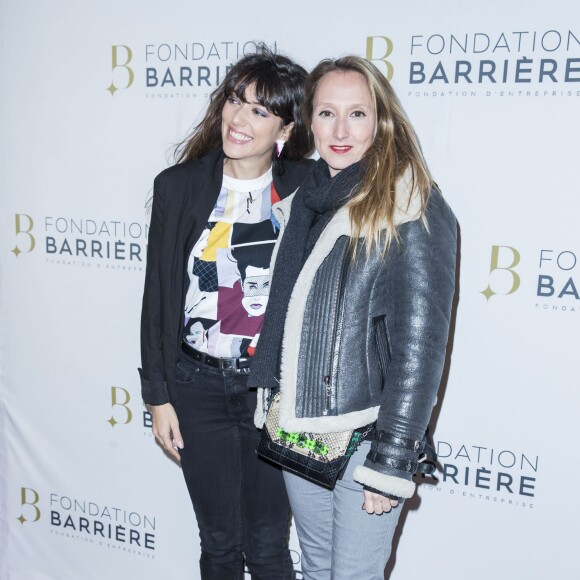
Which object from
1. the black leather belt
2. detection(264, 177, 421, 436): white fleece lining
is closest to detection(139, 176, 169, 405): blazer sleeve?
the black leather belt

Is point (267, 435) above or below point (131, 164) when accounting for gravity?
below

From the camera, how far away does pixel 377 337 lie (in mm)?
1531

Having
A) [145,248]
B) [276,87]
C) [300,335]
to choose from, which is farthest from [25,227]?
[300,335]

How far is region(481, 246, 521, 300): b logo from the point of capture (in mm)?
2105

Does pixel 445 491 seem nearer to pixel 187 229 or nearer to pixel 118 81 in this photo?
pixel 187 229

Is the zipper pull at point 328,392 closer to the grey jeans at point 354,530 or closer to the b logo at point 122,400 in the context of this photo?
the grey jeans at point 354,530

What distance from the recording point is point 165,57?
2393 mm

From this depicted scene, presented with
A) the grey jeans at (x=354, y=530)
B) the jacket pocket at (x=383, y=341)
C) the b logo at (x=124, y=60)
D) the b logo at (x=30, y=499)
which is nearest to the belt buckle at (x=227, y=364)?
the grey jeans at (x=354, y=530)

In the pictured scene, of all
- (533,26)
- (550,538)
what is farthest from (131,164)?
(550,538)

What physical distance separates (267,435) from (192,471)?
42 cm

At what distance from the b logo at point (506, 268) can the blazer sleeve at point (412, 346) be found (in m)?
0.68

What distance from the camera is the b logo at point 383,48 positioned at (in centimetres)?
213

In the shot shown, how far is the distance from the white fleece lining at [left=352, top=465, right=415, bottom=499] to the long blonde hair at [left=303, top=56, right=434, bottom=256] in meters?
0.47

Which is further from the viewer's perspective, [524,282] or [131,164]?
[131,164]
